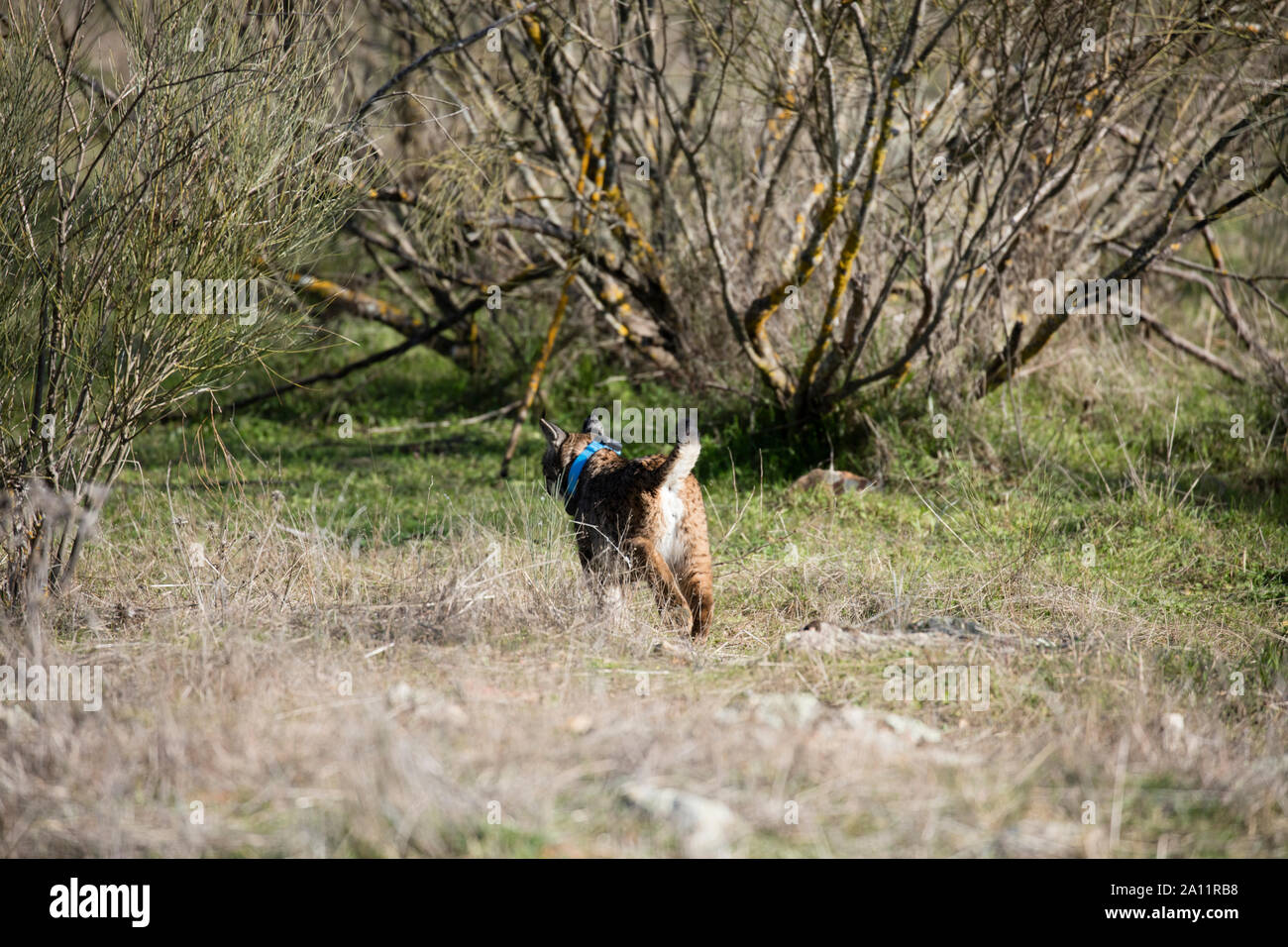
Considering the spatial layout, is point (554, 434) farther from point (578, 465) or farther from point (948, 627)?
point (948, 627)

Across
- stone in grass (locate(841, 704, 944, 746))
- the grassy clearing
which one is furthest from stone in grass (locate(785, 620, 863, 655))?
stone in grass (locate(841, 704, 944, 746))

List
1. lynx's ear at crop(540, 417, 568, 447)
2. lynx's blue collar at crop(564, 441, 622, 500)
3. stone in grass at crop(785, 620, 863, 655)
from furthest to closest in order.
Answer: lynx's ear at crop(540, 417, 568, 447) < lynx's blue collar at crop(564, 441, 622, 500) < stone in grass at crop(785, 620, 863, 655)

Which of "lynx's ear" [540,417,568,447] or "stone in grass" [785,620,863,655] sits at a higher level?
"lynx's ear" [540,417,568,447]

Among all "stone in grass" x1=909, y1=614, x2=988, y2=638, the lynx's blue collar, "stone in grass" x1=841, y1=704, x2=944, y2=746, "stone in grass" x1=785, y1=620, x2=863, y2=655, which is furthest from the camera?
the lynx's blue collar

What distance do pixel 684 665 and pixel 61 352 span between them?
10.3 feet

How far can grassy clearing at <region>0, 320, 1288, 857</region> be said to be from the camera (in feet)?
10.2

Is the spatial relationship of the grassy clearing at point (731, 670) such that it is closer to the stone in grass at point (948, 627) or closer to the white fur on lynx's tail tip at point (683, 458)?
the stone in grass at point (948, 627)

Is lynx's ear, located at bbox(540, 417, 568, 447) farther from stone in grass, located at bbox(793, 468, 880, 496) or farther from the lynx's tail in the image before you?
stone in grass, located at bbox(793, 468, 880, 496)

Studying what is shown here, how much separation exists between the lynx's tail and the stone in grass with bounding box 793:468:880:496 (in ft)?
8.59

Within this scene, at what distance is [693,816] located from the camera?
3021 mm

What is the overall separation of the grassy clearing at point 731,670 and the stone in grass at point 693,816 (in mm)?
16

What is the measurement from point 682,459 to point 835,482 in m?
2.92

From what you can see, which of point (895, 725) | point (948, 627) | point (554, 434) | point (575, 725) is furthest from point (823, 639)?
point (554, 434)
